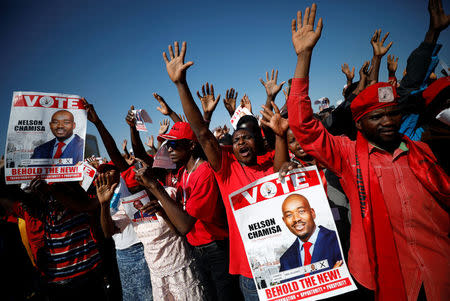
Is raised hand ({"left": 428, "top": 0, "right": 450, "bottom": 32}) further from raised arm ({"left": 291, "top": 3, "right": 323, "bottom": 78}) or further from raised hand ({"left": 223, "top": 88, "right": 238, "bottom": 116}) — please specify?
raised hand ({"left": 223, "top": 88, "right": 238, "bottom": 116})

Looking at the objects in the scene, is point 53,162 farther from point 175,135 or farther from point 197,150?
point 197,150

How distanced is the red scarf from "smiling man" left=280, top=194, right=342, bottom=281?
28 centimetres

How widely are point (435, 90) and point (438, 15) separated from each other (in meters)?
0.97

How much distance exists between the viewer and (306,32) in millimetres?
1702

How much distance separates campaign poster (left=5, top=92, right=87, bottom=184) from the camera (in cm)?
215

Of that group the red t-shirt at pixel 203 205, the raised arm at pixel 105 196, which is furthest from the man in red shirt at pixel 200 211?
the raised arm at pixel 105 196

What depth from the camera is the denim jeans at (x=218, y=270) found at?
2.37 m

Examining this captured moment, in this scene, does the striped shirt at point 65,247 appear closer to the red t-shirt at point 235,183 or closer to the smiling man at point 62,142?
the smiling man at point 62,142

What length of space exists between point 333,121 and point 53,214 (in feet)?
15.7

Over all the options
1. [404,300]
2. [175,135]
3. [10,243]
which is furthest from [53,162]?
[404,300]

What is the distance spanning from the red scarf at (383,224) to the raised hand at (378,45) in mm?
3121

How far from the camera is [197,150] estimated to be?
2857mm

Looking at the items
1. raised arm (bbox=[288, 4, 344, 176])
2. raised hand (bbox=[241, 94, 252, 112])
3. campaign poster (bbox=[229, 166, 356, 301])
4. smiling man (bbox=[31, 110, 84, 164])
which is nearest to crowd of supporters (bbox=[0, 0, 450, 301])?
raised arm (bbox=[288, 4, 344, 176])

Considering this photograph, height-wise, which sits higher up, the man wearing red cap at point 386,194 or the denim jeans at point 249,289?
the man wearing red cap at point 386,194
